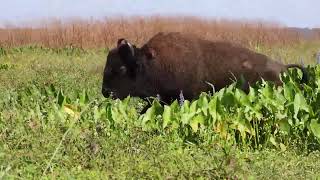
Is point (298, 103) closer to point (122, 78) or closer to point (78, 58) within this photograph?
point (122, 78)

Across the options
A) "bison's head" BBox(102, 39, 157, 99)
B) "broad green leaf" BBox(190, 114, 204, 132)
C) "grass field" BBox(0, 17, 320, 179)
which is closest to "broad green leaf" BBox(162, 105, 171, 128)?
"grass field" BBox(0, 17, 320, 179)

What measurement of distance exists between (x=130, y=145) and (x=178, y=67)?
4152 mm

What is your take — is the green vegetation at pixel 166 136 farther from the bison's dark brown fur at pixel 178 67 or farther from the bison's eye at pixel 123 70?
the bison's eye at pixel 123 70

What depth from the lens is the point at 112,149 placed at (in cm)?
605

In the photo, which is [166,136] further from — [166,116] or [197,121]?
[197,121]

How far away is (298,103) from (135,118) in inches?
72.8

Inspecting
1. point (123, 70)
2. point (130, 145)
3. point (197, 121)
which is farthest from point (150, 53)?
point (130, 145)

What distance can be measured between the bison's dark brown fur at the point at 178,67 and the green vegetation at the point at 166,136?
1.78 m

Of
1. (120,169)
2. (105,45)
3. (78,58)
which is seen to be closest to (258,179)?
(120,169)

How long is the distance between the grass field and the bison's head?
2532mm

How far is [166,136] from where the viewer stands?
6914 millimetres

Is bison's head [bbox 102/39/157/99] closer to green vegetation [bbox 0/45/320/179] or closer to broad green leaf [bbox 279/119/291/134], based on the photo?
green vegetation [bbox 0/45/320/179]

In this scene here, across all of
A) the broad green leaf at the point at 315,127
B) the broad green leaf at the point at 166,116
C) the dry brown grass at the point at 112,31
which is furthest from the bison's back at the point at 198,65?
the dry brown grass at the point at 112,31

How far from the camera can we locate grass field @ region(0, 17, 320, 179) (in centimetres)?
549
